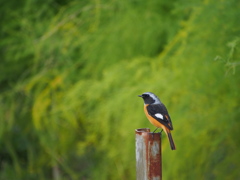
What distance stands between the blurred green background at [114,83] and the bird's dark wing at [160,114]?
59 cm

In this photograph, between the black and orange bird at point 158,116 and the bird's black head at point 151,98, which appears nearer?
the black and orange bird at point 158,116

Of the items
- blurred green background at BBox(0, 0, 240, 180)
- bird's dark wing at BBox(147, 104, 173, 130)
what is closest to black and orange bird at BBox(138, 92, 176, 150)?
bird's dark wing at BBox(147, 104, 173, 130)

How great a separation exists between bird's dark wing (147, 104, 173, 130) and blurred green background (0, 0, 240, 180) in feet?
1.93

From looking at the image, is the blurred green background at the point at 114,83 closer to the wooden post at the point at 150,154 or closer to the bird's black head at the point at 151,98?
the bird's black head at the point at 151,98

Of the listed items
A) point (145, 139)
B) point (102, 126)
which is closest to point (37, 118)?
point (102, 126)

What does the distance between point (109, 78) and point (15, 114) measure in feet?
6.43

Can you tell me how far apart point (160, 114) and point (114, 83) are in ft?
7.86

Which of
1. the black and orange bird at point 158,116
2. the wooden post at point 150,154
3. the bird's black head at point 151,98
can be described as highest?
the bird's black head at point 151,98

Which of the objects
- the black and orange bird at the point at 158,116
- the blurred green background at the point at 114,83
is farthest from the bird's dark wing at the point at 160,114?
the blurred green background at the point at 114,83

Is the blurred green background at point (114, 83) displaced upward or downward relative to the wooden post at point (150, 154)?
upward

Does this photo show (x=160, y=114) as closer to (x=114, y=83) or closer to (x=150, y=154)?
(x=150, y=154)

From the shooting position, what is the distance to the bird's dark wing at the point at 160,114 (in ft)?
10.8

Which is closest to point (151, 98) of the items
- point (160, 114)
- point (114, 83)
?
point (160, 114)

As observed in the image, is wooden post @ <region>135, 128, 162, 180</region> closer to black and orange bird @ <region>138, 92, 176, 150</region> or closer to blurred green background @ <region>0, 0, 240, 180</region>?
black and orange bird @ <region>138, 92, 176, 150</region>
